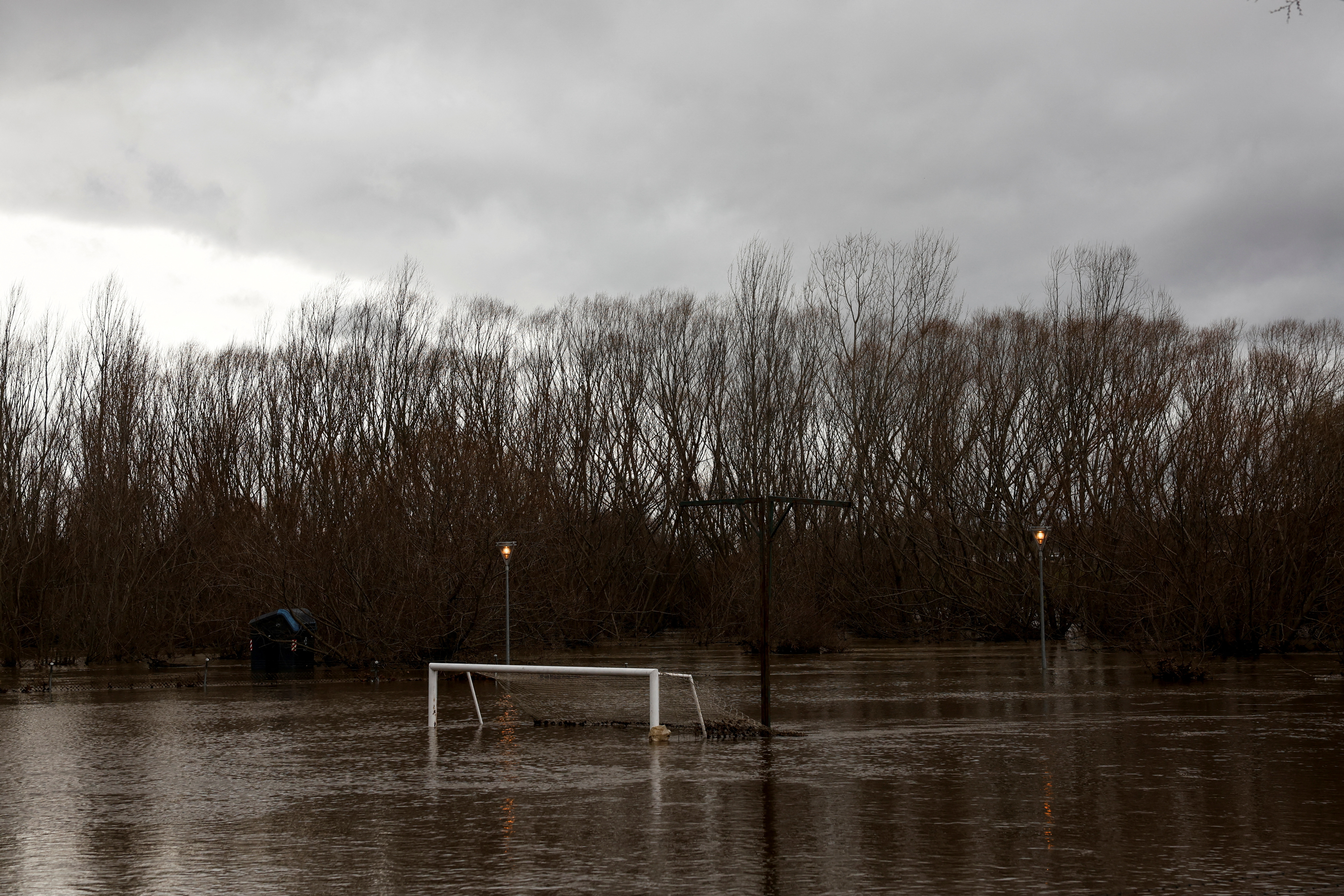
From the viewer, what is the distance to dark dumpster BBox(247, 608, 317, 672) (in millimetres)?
38188

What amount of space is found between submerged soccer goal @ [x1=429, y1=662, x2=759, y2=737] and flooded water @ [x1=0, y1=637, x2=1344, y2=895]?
667mm

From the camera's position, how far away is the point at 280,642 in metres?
38.2

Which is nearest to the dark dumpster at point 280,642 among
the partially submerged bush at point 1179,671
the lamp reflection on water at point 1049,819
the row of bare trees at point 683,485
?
the row of bare trees at point 683,485

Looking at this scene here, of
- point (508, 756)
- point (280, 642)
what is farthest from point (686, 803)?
point (280, 642)

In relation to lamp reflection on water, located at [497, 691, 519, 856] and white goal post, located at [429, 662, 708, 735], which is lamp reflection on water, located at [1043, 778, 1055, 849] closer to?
lamp reflection on water, located at [497, 691, 519, 856]

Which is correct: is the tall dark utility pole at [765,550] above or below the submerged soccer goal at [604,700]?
above

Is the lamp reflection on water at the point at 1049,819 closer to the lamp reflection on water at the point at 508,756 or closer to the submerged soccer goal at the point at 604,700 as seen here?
the lamp reflection on water at the point at 508,756

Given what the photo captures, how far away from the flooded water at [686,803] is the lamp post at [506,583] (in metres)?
9.29

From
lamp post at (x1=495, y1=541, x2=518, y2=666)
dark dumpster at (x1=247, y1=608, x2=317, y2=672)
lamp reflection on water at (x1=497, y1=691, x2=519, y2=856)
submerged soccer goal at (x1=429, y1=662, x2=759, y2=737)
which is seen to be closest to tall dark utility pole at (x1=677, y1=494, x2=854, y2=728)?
submerged soccer goal at (x1=429, y1=662, x2=759, y2=737)

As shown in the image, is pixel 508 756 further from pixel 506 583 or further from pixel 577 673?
pixel 506 583

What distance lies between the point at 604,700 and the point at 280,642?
16634 millimetres

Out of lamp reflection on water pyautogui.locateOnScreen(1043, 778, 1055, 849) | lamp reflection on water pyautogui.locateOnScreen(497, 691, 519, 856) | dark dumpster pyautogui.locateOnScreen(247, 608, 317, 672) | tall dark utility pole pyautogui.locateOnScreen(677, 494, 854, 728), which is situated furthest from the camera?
dark dumpster pyautogui.locateOnScreen(247, 608, 317, 672)

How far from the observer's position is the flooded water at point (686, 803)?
352 inches

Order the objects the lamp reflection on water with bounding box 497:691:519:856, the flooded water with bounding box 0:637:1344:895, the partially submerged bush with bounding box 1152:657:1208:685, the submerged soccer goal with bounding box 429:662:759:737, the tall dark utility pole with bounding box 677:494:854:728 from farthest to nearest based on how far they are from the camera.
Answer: the partially submerged bush with bounding box 1152:657:1208:685 < the submerged soccer goal with bounding box 429:662:759:737 < the tall dark utility pole with bounding box 677:494:854:728 < the lamp reflection on water with bounding box 497:691:519:856 < the flooded water with bounding box 0:637:1344:895
